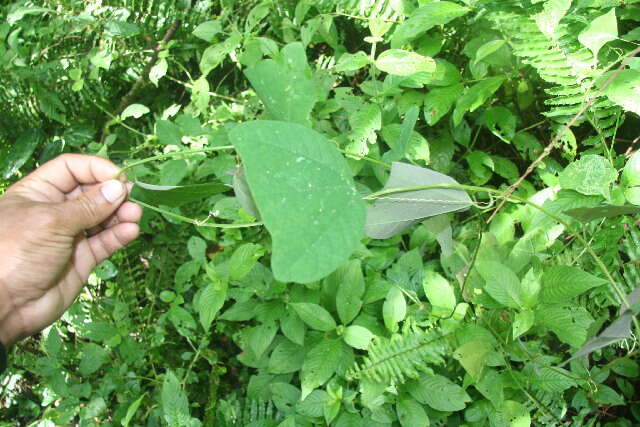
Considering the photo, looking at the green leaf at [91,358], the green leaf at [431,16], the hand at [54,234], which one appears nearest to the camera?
the hand at [54,234]

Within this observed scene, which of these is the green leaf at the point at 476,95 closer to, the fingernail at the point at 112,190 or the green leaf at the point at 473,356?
the green leaf at the point at 473,356

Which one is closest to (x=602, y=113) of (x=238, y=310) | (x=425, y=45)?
(x=425, y=45)

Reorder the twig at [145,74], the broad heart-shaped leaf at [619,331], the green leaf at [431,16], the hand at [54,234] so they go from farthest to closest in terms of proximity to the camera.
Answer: the twig at [145,74], the green leaf at [431,16], the hand at [54,234], the broad heart-shaped leaf at [619,331]

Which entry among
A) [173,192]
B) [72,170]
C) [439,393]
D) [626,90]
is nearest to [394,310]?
[439,393]

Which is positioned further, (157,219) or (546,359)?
(157,219)

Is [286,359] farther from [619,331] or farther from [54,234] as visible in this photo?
[619,331]

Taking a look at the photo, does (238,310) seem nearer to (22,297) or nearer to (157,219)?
(22,297)

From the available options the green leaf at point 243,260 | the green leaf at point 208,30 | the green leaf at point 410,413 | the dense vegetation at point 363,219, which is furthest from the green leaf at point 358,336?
the green leaf at point 208,30
